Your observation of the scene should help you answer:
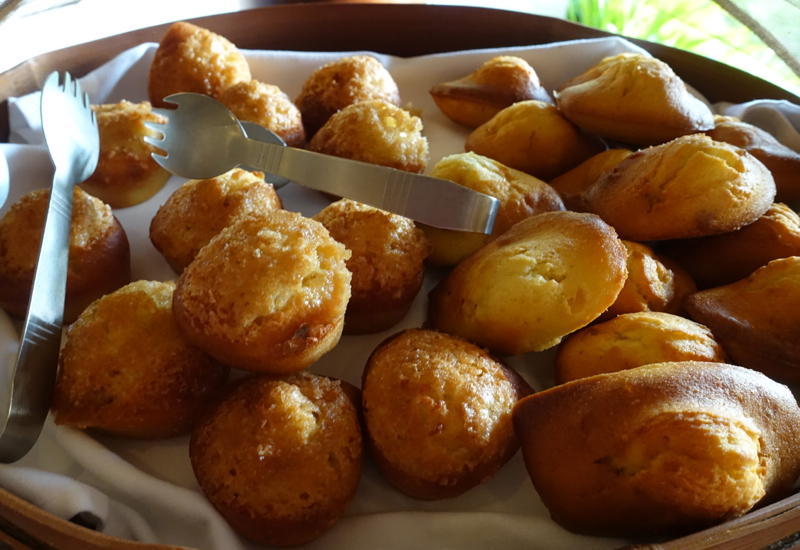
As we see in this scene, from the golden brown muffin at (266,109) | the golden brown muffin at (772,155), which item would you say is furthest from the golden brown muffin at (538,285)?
the golden brown muffin at (266,109)

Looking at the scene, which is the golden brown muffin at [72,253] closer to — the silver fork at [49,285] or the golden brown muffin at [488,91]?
the silver fork at [49,285]

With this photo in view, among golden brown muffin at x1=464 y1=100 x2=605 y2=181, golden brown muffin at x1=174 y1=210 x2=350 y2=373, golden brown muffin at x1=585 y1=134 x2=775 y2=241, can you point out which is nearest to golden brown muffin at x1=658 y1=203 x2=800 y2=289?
golden brown muffin at x1=585 y1=134 x2=775 y2=241

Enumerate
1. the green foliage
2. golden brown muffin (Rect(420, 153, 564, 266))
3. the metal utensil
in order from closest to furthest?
the metal utensil < golden brown muffin (Rect(420, 153, 564, 266)) < the green foliage

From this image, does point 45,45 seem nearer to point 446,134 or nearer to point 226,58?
point 226,58

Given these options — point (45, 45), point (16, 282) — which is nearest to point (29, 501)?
point (16, 282)

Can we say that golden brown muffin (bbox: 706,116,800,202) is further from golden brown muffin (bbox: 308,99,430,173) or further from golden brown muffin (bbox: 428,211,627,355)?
golden brown muffin (bbox: 308,99,430,173)

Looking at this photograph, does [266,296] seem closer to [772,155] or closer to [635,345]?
[635,345]
